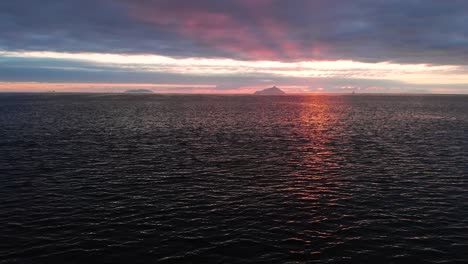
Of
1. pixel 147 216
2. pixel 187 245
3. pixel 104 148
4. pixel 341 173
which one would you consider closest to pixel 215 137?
pixel 104 148

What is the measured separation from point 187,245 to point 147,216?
724 centimetres

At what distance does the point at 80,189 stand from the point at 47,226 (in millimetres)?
10057

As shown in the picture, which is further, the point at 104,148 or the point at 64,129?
the point at 64,129

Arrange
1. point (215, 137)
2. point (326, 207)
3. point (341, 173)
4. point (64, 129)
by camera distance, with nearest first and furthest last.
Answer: point (326, 207) < point (341, 173) < point (215, 137) < point (64, 129)

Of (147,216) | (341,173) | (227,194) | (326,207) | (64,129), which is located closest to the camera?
(147,216)

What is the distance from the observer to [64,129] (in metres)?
95.1

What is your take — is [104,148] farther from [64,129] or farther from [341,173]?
[341,173]

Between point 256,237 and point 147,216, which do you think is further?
point 147,216

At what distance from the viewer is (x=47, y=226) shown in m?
31.1

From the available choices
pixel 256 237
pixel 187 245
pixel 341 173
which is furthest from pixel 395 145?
pixel 187 245

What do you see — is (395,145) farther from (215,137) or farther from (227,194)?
(227,194)

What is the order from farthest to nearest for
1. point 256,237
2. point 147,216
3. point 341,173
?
point 341,173
point 147,216
point 256,237

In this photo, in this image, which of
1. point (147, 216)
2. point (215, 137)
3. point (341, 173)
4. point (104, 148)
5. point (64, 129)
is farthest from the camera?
point (64, 129)

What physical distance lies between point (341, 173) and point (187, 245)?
29.0 meters
